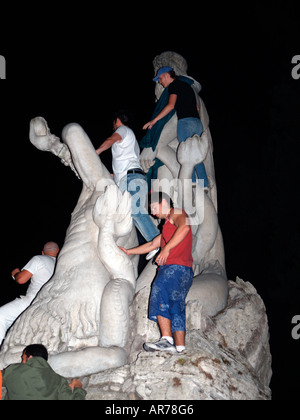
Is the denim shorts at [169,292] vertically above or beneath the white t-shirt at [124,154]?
beneath

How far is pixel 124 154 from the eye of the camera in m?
3.77

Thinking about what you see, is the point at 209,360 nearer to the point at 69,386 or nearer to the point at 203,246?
the point at 69,386

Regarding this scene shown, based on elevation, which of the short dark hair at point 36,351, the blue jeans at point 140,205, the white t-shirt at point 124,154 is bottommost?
the short dark hair at point 36,351

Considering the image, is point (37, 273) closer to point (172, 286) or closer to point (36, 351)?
point (36, 351)

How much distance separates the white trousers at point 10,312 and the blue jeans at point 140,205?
1059mm

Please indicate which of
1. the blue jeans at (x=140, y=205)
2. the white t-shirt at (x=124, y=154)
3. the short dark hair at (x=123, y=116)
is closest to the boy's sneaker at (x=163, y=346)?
the blue jeans at (x=140, y=205)

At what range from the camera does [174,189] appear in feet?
13.6

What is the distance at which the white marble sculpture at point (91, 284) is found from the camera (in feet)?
10.1

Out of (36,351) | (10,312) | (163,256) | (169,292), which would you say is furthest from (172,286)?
(10,312)

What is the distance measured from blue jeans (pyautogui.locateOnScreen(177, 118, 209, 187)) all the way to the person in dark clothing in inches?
87.7

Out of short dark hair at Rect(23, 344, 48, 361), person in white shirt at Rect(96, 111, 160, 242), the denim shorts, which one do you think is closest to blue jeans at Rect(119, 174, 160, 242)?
person in white shirt at Rect(96, 111, 160, 242)

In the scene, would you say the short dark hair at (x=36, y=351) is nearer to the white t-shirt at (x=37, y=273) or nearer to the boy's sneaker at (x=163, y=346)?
the boy's sneaker at (x=163, y=346)

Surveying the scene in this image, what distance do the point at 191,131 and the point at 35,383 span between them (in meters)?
2.55

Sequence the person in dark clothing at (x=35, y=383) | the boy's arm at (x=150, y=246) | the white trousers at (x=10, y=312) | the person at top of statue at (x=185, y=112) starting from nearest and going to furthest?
the person in dark clothing at (x=35, y=383), the boy's arm at (x=150, y=246), the white trousers at (x=10, y=312), the person at top of statue at (x=185, y=112)
